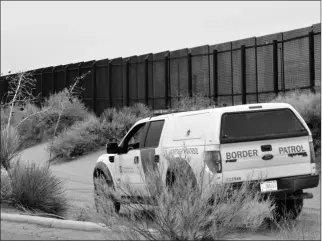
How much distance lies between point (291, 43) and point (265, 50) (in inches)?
78.0

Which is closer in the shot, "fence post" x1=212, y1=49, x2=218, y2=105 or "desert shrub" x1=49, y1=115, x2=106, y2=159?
"desert shrub" x1=49, y1=115, x2=106, y2=159

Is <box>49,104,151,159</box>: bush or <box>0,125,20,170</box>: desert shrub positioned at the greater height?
<box>0,125,20,170</box>: desert shrub

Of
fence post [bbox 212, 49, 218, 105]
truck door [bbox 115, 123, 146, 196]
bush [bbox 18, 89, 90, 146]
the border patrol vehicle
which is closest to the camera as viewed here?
the border patrol vehicle

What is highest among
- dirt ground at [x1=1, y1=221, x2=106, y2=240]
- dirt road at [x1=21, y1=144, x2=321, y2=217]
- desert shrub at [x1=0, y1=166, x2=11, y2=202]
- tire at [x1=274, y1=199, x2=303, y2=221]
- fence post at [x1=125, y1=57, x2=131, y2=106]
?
fence post at [x1=125, y1=57, x2=131, y2=106]

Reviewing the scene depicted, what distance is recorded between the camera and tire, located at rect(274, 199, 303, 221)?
11.0 metres

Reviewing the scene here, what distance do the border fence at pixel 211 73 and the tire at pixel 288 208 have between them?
41.5 ft

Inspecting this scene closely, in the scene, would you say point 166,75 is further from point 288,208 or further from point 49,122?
point 288,208

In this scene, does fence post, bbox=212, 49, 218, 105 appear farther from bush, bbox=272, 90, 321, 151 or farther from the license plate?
the license plate

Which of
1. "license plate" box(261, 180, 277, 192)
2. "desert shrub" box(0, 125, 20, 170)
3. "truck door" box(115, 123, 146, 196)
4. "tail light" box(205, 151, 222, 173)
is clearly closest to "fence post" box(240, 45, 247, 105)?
"truck door" box(115, 123, 146, 196)

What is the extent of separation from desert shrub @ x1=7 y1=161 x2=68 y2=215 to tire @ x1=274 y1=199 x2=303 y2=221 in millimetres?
4101

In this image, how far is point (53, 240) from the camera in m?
8.36

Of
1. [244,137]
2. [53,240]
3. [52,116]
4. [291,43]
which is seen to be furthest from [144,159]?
[52,116]

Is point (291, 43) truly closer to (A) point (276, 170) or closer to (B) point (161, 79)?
(B) point (161, 79)

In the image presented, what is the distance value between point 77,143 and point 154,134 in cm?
1525
